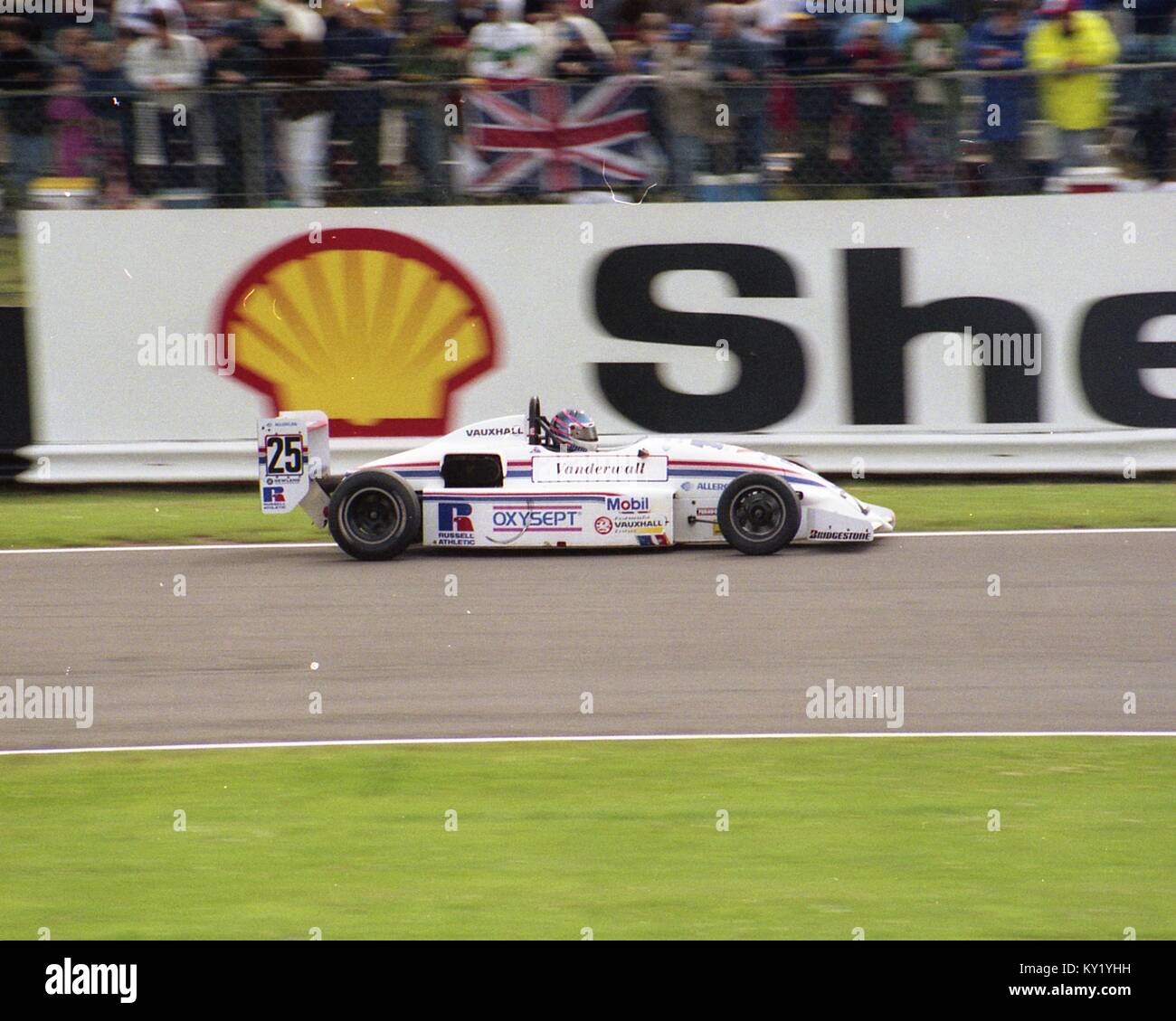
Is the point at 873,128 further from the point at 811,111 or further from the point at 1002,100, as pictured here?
the point at 1002,100

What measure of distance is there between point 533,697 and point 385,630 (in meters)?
1.65

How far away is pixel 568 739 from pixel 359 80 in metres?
7.80

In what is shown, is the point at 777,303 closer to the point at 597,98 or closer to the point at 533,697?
the point at 597,98

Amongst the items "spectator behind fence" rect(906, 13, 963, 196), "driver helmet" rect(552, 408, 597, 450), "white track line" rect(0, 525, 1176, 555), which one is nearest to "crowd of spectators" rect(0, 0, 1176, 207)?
"spectator behind fence" rect(906, 13, 963, 196)

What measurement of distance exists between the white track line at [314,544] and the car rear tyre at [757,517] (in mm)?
1018

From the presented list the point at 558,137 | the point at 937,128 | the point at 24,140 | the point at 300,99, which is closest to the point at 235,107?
the point at 300,99

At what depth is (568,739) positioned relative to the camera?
8.14 meters

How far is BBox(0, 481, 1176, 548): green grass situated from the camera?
1292 centimetres

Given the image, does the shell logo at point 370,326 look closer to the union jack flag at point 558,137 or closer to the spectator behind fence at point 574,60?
the union jack flag at point 558,137

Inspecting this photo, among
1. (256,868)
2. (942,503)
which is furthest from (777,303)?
(256,868)

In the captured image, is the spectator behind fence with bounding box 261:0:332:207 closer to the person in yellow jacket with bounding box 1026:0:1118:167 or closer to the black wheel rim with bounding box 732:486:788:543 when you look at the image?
the black wheel rim with bounding box 732:486:788:543

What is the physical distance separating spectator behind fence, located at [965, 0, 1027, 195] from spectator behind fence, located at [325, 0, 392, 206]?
15.1 ft

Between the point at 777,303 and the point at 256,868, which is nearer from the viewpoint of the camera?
the point at 256,868

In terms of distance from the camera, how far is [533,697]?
8.89 metres
